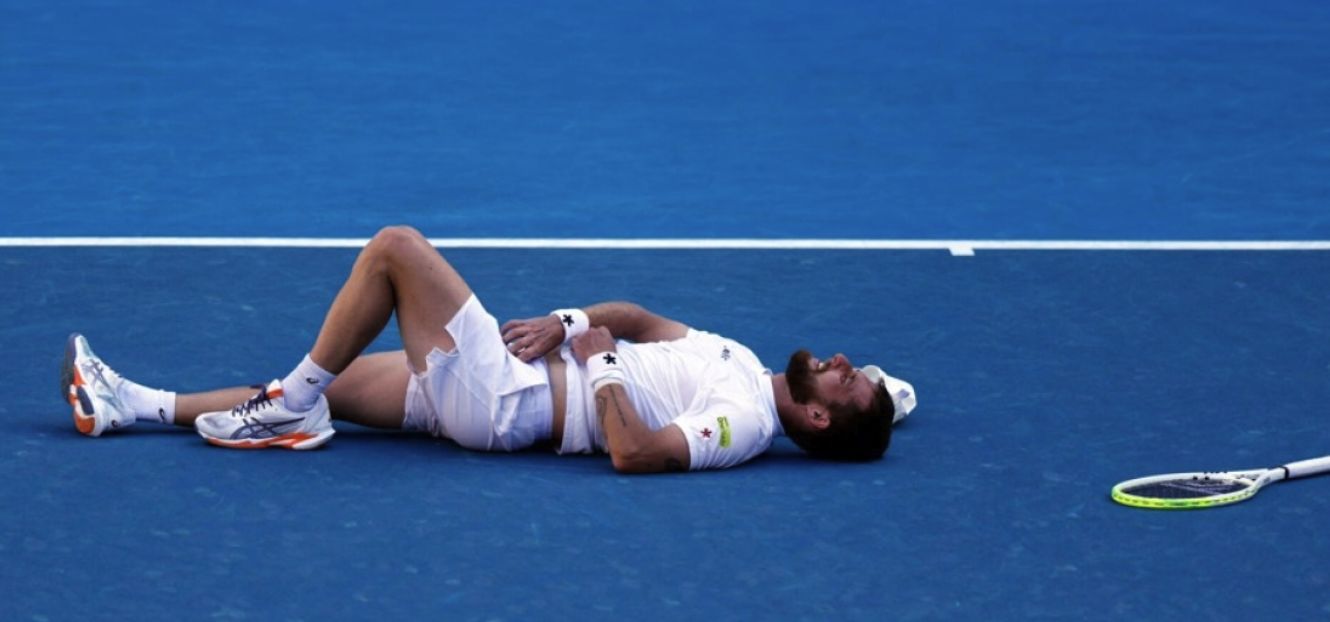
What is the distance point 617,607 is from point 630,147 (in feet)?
19.6

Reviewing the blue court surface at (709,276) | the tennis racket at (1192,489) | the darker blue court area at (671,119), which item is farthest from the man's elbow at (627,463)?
the darker blue court area at (671,119)

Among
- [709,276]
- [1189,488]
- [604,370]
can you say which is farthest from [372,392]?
[1189,488]

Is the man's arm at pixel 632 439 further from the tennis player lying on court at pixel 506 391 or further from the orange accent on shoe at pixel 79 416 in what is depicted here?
the orange accent on shoe at pixel 79 416

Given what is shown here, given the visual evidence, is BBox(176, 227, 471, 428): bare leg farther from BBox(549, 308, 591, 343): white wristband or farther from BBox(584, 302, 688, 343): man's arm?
BBox(584, 302, 688, 343): man's arm

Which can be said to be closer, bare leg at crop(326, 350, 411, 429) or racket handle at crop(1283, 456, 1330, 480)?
racket handle at crop(1283, 456, 1330, 480)

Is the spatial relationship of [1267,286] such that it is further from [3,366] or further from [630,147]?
[3,366]

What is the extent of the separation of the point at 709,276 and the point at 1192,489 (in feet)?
9.95

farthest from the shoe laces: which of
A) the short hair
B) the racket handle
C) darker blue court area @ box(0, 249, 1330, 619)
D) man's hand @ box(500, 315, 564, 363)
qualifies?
the racket handle

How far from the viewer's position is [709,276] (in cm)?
913

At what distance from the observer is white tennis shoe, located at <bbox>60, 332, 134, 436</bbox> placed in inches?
274

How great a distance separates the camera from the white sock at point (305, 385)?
6.76 m

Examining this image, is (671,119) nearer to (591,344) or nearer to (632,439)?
(591,344)

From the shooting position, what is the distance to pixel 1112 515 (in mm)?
6453

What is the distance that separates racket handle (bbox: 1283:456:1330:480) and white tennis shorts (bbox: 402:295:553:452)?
236cm
